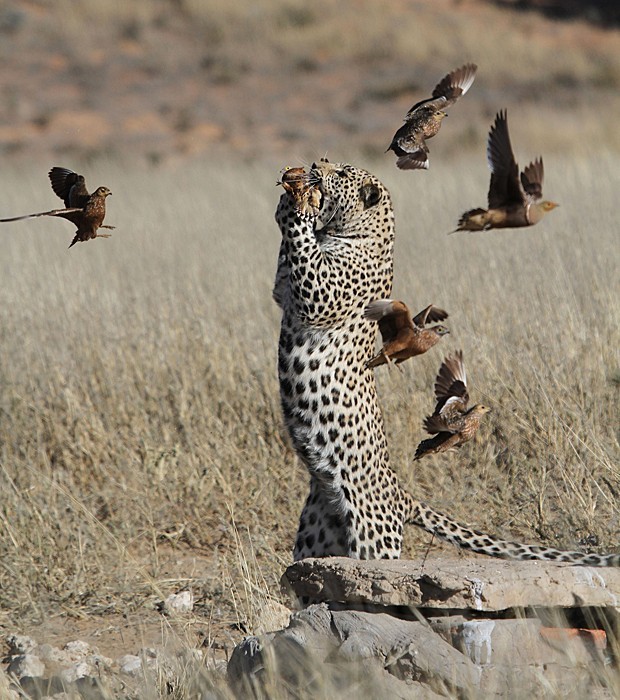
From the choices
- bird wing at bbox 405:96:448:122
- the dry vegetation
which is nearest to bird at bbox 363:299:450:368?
bird wing at bbox 405:96:448:122

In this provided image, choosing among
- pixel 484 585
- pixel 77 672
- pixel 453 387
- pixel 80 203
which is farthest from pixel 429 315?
pixel 77 672

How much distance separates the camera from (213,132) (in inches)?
1035

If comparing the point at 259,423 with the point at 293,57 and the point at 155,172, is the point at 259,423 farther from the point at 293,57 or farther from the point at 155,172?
the point at 293,57

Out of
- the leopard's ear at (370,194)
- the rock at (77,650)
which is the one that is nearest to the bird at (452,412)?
the leopard's ear at (370,194)

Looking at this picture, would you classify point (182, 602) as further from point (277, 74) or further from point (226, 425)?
point (277, 74)

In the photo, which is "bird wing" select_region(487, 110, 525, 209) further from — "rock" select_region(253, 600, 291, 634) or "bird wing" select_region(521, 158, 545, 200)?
"rock" select_region(253, 600, 291, 634)

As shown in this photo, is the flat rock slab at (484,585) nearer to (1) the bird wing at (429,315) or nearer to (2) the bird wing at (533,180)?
(1) the bird wing at (429,315)

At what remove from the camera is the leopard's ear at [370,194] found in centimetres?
549

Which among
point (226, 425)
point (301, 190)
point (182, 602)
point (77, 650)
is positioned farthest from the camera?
point (226, 425)

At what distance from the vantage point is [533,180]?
12.1ft

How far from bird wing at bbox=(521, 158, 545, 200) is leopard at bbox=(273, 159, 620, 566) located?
147cm

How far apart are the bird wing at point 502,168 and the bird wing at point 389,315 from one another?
499 millimetres

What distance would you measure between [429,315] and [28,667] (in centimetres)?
230

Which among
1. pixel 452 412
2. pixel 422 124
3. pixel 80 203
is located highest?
pixel 422 124
